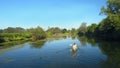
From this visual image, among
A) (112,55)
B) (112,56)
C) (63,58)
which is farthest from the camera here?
(112,55)

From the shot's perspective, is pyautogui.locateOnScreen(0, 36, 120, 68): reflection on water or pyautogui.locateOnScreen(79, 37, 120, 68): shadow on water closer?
pyautogui.locateOnScreen(79, 37, 120, 68): shadow on water

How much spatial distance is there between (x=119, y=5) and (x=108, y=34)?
2910 cm

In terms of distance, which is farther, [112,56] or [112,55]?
[112,55]

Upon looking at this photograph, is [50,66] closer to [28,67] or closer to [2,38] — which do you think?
[28,67]

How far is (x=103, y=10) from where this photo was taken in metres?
78.9

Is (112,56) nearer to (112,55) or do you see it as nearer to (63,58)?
(112,55)

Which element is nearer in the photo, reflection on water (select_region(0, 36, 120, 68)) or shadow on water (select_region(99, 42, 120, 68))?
shadow on water (select_region(99, 42, 120, 68))

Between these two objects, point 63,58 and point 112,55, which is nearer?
point 63,58

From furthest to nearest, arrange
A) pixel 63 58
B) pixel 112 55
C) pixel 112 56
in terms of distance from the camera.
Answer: pixel 112 55
pixel 112 56
pixel 63 58

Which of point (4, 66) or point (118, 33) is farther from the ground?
point (118, 33)

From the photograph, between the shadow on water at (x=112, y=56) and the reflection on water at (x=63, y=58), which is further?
the reflection on water at (x=63, y=58)

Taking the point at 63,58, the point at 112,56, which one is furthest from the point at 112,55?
the point at 63,58

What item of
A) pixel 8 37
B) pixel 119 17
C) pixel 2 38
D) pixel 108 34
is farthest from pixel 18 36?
pixel 119 17

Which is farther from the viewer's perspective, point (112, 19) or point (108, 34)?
point (108, 34)
